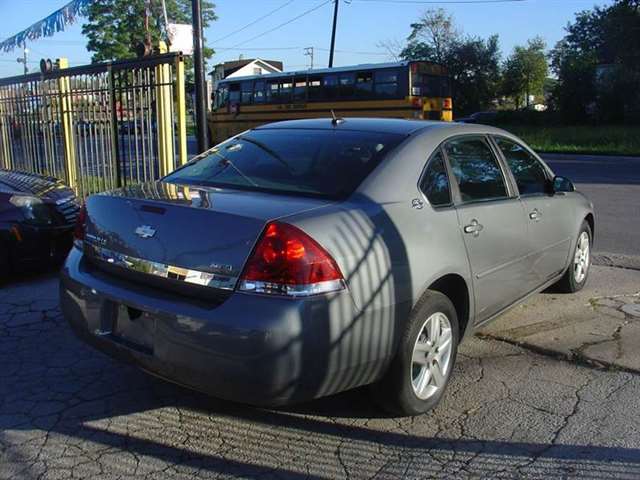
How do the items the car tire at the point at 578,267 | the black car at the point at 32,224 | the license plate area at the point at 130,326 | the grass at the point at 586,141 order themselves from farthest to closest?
the grass at the point at 586,141 < the black car at the point at 32,224 < the car tire at the point at 578,267 < the license plate area at the point at 130,326

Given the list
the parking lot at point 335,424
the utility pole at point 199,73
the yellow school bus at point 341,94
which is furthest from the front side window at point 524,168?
the yellow school bus at point 341,94

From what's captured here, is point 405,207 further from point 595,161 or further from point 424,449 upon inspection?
point 595,161

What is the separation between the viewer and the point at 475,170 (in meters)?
4.28

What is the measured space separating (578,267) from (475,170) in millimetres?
2223

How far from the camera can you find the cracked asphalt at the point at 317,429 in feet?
10.0

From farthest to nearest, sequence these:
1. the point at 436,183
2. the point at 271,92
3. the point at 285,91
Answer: the point at 271,92
the point at 285,91
the point at 436,183

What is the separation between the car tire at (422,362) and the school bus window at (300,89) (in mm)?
21138

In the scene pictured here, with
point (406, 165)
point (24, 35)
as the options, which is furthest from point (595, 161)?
point (406, 165)

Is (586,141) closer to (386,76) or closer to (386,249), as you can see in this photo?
(386,76)

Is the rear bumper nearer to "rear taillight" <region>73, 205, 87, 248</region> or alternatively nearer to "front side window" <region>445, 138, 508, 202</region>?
"rear taillight" <region>73, 205, 87, 248</region>

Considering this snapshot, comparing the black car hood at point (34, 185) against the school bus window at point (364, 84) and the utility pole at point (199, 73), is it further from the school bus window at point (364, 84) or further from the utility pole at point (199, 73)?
the school bus window at point (364, 84)

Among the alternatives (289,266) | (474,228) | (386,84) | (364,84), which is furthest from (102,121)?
(364,84)

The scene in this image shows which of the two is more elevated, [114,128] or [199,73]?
[199,73]

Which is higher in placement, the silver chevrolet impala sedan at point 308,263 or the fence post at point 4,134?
the fence post at point 4,134
